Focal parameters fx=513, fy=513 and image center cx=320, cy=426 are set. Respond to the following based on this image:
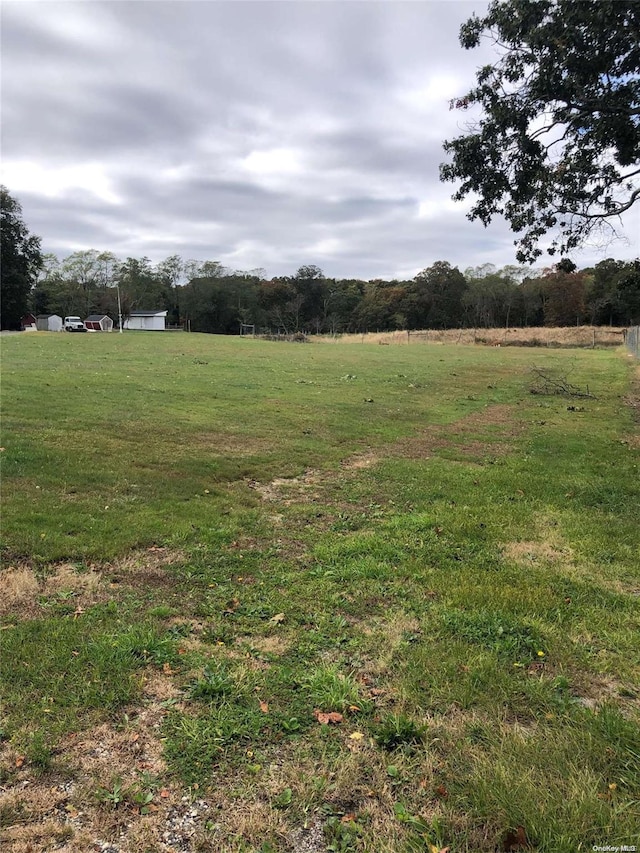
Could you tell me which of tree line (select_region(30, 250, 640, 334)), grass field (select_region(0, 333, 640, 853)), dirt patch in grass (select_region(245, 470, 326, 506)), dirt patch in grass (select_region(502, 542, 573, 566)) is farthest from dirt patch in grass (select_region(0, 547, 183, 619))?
tree line (select_region(30, 250, 640, 334))

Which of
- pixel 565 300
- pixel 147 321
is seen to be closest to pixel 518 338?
pixel 565 300

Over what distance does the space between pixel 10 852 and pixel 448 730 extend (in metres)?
2.08

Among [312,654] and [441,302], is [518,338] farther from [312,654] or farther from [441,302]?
[312,654]

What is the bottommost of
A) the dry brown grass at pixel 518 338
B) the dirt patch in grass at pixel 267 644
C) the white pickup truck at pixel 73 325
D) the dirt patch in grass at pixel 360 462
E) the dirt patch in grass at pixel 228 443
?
the dirt patch in grass at pixel 267 644

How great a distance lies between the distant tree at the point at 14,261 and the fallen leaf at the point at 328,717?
63964 millimetres

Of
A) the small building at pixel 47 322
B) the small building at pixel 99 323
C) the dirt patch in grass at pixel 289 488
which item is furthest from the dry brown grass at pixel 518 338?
the dirt patch in grass at pixel 289 488

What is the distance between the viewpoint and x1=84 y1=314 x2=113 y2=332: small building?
265ft

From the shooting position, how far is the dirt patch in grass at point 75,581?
156 inches

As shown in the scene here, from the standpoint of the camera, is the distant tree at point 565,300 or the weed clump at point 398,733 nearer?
the weed clump at point 398,733

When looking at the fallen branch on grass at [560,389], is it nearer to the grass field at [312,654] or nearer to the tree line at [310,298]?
the grass field at [312,654]

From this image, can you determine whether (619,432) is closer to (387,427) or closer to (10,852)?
(387,427)

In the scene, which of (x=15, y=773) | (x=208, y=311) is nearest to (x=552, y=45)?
(x=15, y=773)

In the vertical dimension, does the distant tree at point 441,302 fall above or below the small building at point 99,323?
above

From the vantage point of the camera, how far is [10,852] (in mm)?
2090
